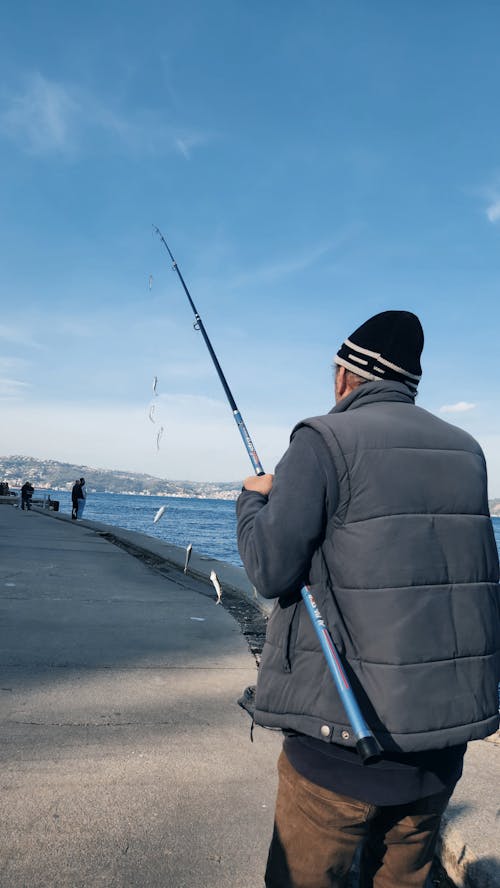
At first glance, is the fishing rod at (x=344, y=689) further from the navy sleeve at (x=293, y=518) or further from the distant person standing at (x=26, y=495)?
the distant person standing at (x=26, y=495)

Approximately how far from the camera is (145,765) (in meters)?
3.21

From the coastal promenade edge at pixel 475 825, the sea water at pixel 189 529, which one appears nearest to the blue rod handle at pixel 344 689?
the coastal promenade edge at pixel 475 825

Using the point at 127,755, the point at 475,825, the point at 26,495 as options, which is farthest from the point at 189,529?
the point at 475,825

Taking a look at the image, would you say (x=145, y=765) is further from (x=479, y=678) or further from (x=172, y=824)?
(x=479, y=678)

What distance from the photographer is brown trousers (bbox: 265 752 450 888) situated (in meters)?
1.54

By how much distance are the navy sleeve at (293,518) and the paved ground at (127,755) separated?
1.45m

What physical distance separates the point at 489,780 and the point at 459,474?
7.04ft

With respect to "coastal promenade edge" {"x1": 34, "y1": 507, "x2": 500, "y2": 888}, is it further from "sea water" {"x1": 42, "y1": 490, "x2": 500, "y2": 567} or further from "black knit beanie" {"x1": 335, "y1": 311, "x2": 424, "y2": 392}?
"black knit beanie" {"x1": 335, "y1": 311, "x2": 424, "y2": 392}

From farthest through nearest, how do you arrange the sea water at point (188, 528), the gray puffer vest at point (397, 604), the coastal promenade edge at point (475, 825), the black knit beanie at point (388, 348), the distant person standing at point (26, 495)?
1. the sea water at point (188, 528)
2. the distant person standing at point (26, 495)
3. the coastal promenade edge at point (475, 825)
4. the black knit beanie at point (388, 348)
5. the gray puffer vest at point (397, 604)

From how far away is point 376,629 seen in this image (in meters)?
1.54

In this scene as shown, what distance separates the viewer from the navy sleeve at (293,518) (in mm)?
1579

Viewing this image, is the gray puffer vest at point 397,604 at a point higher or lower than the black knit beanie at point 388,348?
lower

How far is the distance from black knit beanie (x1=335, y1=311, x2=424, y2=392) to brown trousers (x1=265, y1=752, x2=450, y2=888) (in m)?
1.06

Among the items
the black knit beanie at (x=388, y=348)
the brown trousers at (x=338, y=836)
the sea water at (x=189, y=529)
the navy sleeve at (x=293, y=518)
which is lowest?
the sea water at (x=189, y=529)
